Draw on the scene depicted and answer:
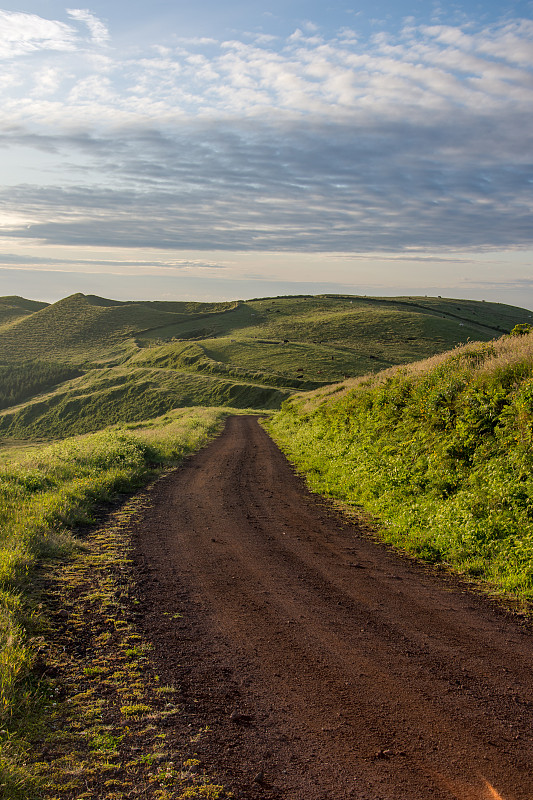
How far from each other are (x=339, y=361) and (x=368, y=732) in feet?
234

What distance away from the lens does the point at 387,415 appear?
17.8 m

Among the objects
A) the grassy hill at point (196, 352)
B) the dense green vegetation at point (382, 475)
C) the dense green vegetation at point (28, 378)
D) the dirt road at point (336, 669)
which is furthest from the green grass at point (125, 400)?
the dirt road at point (336, 669)

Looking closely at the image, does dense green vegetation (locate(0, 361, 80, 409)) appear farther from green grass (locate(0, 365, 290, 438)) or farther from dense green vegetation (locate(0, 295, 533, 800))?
dense green vegetation (locate(0, 295, 533, 800))

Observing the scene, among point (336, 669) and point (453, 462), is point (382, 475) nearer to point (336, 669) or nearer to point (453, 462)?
point (453, 462)

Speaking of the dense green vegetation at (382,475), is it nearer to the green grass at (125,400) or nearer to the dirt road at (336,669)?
the dirt road at (336,669)

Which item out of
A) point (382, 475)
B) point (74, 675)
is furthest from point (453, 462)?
point (74, 675)

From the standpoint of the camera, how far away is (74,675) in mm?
5258

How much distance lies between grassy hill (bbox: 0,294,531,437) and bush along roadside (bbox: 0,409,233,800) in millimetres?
48643

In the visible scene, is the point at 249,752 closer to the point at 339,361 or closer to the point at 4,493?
the point at 4,493

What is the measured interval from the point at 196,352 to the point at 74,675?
8263cm

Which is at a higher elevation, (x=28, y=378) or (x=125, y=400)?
(x=28, y=378)

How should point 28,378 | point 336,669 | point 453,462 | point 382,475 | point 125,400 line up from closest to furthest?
1. point 336,669
2. point 453,462
3. point 382,475
4. point 125,400
5. point 28,378

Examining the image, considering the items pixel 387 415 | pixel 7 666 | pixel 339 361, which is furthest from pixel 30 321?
pixel 7 666

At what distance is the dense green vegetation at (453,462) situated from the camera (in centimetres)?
901
